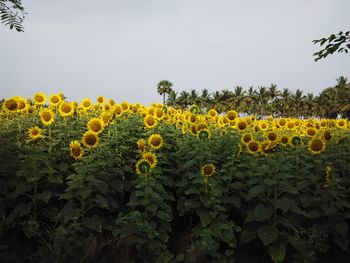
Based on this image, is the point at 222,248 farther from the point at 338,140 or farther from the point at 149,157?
the point at 338,140

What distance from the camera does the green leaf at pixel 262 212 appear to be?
525 cm

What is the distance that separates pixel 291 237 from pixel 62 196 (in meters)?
2.90

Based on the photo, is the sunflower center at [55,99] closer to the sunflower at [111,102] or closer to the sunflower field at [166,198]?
the sunflower field at [166,198]

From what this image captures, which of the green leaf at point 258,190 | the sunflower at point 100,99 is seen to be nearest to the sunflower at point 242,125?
the green leaf at point 258,190

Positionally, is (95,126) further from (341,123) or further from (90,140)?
(341,123)

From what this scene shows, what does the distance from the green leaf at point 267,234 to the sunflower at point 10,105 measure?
13.8 ft

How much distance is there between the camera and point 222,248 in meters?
5.75

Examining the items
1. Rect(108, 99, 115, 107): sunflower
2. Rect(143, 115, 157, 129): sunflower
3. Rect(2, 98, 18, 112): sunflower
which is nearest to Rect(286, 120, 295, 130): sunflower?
Rect(143, 115, 157, 129): sunflower

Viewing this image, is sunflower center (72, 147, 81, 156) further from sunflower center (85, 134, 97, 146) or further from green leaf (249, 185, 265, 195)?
green leaf (249, 185, 265, 195)

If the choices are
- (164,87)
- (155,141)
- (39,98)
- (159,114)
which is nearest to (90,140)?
(155,141)

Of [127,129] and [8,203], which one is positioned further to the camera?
[127,129]

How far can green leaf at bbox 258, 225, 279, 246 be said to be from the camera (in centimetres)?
516

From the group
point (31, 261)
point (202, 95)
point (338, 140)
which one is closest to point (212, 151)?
point (338, 140)

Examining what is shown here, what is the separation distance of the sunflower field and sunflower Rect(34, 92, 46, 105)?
537 millimetres
